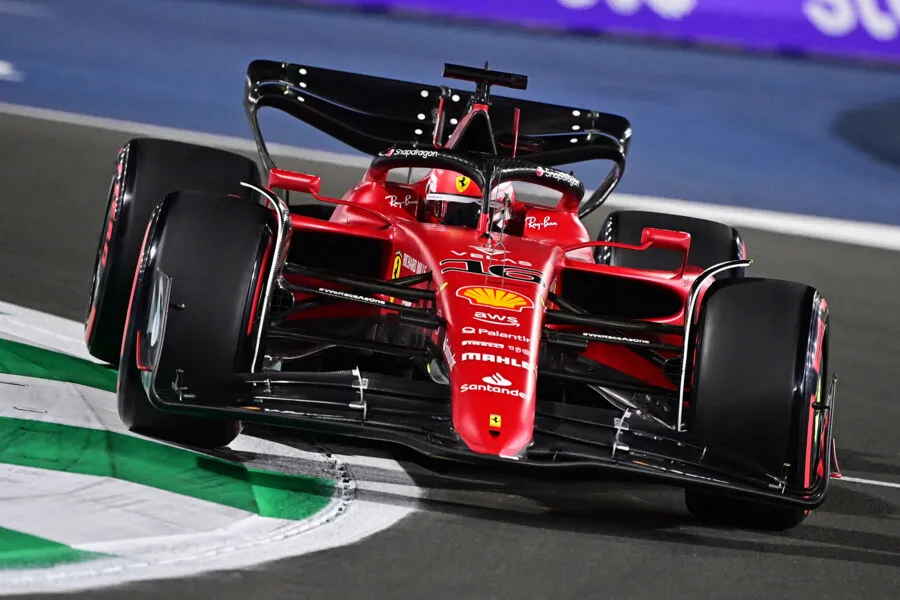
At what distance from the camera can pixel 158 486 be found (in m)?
5.08

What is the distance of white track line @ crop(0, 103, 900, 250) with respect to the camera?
13648 millimetres

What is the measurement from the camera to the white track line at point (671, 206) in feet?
44.8

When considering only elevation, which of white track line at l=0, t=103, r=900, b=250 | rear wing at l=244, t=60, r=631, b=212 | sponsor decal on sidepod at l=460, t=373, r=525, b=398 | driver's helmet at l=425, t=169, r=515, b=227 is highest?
white track line at l=0, t=103, r=900, b=250

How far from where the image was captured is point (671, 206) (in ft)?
45.4

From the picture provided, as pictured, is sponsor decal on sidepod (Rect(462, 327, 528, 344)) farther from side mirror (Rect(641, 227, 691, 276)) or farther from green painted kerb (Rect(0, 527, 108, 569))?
green painted kerb (Rect(0, 527, 108, 569))

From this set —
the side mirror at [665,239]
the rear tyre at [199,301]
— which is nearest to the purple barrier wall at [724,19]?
the side mirror at [665,239]

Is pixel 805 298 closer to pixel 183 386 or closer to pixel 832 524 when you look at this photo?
pixel 832 524

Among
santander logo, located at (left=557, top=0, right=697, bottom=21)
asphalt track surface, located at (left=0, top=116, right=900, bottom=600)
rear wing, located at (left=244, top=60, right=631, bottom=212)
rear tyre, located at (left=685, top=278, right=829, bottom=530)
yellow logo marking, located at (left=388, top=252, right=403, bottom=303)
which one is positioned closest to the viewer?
asphalt track surface, located at (left=0, top=116, right=900, bottom=600)

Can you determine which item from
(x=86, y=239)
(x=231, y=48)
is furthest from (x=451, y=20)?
(x=86, y=239)

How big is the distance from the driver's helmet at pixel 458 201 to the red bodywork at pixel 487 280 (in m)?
0.09

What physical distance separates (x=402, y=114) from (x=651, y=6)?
54.8 feet

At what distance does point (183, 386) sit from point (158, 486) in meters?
0.34

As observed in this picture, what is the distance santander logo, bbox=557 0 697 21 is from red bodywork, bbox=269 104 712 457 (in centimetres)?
1700

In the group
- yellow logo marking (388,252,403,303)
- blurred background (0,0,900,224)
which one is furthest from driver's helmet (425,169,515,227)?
blurred background (0,0,900,224)
